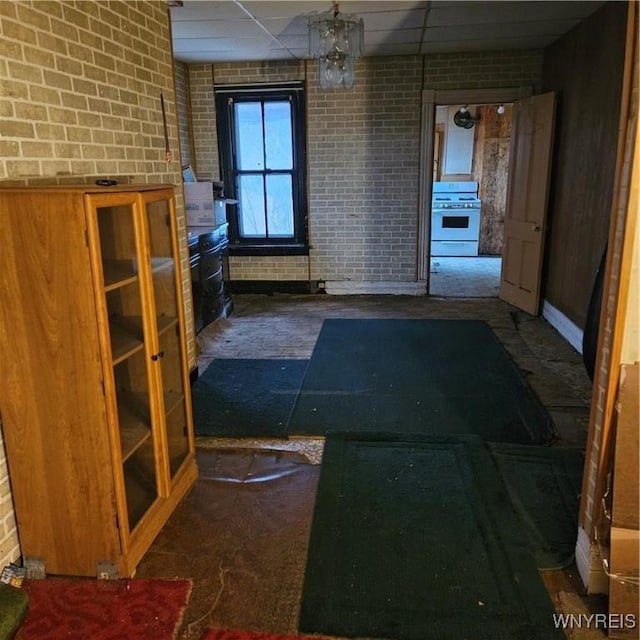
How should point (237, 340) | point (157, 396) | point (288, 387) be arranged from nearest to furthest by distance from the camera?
point (157, 396)
point (288, 387)
point (237, 340)

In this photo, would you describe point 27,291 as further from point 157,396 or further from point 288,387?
point 288,387

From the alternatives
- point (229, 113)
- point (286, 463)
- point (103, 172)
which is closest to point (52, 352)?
point (103, 172)

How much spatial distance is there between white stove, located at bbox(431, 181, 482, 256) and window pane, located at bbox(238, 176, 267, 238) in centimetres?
359

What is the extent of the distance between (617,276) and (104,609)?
220cm

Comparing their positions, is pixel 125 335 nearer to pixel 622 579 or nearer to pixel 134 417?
pixel 134 417

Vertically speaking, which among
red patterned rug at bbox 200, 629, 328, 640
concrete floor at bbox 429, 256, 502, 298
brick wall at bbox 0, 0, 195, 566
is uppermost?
brick wall at bbox 0, 0, 195, 566

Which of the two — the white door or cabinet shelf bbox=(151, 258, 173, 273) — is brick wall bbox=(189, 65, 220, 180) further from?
cabinet shelf bbox=(151, 258, 173, 273)

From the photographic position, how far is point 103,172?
108 inches

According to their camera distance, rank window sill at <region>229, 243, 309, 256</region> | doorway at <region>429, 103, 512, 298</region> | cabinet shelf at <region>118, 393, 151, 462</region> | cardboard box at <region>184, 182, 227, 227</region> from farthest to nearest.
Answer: doorway at <region>429, 103, 512, 298</region> → window sill at <region>229, 243, 309, 256</region> → cardboard box at <region>184, 182, 227, 227</region> → cabinet shelf at <region>118, 393, 151, 462</region>

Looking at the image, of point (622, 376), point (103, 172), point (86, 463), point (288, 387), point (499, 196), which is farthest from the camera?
point (499, 196)

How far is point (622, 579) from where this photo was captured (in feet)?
6.19

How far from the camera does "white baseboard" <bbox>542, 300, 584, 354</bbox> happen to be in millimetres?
4707

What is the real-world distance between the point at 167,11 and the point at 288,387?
2.67 meters

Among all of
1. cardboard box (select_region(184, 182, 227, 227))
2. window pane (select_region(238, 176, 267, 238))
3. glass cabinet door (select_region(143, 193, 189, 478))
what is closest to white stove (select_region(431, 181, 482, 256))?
window pane (select_region(238, 176, 267, 238))
